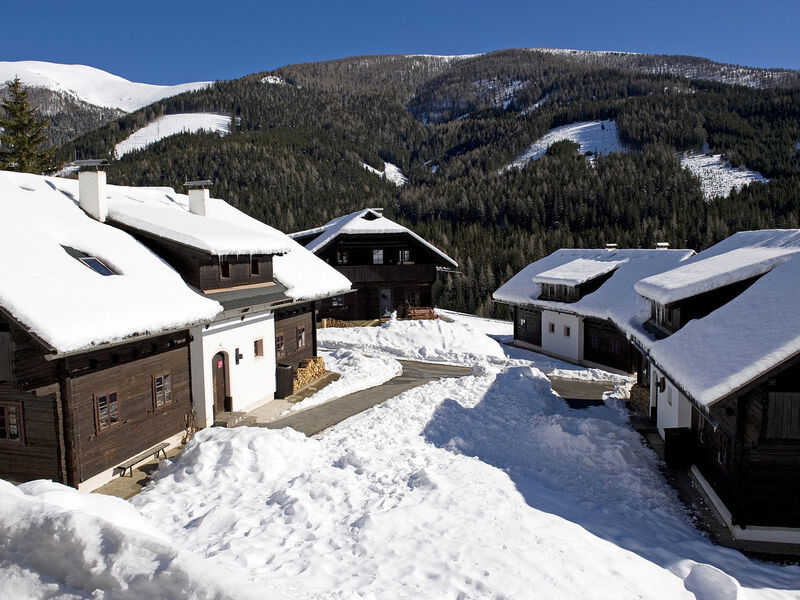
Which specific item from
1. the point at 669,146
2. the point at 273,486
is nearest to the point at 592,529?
the point at 273,486

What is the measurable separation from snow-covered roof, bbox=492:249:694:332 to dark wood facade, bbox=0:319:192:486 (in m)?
16.5

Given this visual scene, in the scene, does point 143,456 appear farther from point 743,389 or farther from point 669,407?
point 669,407

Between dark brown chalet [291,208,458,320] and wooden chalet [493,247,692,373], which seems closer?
wooden chalet [493,247,692,373]

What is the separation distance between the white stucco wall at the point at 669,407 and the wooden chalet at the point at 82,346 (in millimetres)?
13643

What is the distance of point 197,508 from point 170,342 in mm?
5446

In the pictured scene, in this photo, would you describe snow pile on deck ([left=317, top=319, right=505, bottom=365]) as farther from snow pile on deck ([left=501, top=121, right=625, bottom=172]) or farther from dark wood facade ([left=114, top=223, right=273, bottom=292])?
snow pile on deck ([left=501, top=121, right=625, bottom=172])

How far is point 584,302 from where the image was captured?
30.7 m

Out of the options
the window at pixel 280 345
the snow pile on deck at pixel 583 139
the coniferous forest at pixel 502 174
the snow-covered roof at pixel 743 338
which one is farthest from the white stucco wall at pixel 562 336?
the snow pile on deck at pixel 583 139

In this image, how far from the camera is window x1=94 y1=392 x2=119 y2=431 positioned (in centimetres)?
1265

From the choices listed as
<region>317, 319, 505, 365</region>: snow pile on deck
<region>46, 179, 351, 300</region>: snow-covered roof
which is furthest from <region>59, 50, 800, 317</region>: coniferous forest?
<region>46, 179, 351, 300</region>: snow-covered roof

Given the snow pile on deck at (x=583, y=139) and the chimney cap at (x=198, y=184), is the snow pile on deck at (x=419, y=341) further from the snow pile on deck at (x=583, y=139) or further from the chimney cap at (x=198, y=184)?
the snow pile on deck at (x=583, y=139)

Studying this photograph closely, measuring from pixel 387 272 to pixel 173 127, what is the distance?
164290mm

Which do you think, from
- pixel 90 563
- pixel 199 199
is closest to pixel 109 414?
pixel 90 563

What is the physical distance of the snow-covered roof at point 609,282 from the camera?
24594 mm
